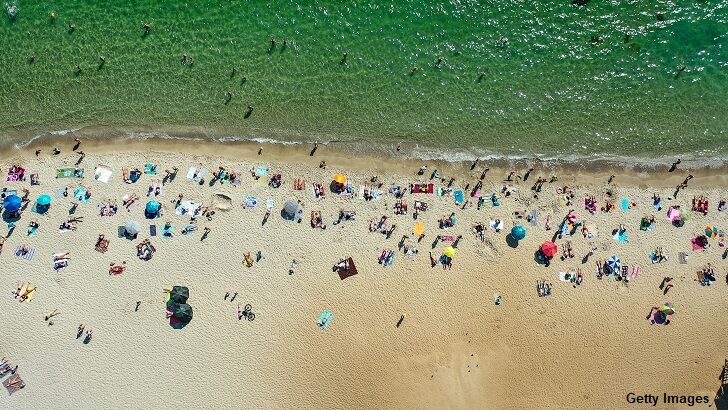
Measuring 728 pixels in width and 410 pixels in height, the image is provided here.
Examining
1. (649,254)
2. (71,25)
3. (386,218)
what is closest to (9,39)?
(71,25)

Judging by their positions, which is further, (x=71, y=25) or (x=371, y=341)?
(x=71, y=25)

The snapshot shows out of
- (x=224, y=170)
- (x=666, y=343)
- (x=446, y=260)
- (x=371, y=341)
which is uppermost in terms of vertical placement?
(x=224, y=170)

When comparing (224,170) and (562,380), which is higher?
(224,170)

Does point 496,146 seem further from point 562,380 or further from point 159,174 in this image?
point 159,174

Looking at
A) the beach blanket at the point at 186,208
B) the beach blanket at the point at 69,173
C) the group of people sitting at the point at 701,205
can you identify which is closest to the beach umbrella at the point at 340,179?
the beach blanket at the point at 186,208

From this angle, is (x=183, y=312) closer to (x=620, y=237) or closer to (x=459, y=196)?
(x=459, y=196)

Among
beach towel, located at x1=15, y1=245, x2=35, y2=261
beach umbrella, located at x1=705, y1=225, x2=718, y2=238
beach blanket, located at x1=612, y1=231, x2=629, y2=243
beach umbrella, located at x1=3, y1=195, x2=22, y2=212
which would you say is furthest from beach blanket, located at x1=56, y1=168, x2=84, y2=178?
beach umbrella, located at x1=705, y1=225, x2=718, y2=238

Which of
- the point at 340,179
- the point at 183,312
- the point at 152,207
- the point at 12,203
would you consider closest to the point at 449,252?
the point at 340,179

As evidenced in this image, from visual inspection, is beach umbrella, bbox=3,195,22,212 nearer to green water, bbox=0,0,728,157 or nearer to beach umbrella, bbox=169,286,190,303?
green water, bbox=0,0,728,157
